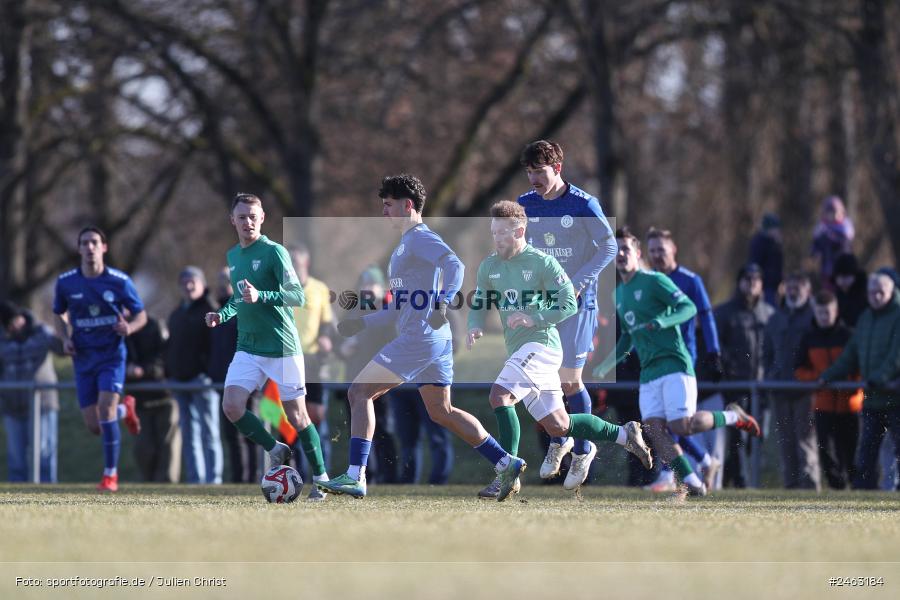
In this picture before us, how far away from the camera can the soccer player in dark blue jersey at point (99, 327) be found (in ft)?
45.8

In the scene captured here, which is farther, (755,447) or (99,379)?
(755,447)

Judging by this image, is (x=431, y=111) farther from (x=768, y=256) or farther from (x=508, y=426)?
(x=508, y=426)

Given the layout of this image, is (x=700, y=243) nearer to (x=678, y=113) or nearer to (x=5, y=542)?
(x=678, y=113)

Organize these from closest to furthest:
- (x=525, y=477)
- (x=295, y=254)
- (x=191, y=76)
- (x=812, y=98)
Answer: (x=295, y=254) < (x=525, y=477) < (x=812, y=98) < (x=191, y=76)

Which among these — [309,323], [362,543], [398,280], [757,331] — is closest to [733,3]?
[757,331]

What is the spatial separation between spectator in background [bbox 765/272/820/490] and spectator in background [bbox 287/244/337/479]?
159 inches

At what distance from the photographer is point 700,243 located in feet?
88.6

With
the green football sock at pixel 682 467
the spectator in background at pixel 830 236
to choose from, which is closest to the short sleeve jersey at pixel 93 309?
the green football sock at pixel 682 467

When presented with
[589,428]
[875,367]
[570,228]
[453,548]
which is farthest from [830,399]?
[453,548]

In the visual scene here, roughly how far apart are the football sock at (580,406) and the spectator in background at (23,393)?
6.81 meters

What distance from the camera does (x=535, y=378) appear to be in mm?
11023

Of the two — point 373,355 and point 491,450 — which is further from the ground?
point 373,355

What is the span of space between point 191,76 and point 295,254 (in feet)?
36.0

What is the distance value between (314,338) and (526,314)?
4394 millimetres
